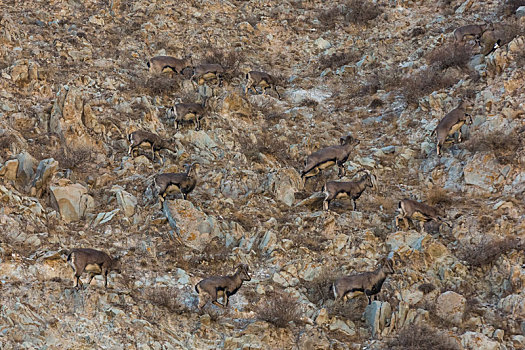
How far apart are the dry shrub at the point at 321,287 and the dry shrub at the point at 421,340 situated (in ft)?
7.03

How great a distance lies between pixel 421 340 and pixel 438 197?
6.47 meters

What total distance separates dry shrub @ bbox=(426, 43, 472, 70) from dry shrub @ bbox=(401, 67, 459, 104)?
15.5 inches

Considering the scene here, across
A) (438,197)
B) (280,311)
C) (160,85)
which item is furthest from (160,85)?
(280,311)

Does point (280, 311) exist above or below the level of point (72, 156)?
above

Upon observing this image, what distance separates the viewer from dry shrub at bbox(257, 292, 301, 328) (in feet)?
47.9

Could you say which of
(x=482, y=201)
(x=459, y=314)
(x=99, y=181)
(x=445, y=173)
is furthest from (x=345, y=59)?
(x=459, y=314)

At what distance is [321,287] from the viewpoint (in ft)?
53.4

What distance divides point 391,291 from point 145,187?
25.7 feet

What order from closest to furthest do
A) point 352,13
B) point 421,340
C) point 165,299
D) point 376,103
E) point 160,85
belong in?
point 421,340
point 165,299
point 160,85
point 376,103
point 352,13

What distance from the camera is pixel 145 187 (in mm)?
19328

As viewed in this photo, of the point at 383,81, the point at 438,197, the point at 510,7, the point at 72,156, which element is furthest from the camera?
the point at 510,7

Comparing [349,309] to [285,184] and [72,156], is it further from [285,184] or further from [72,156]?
[72,156]

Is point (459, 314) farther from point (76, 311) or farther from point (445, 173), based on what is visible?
point (76, 311)

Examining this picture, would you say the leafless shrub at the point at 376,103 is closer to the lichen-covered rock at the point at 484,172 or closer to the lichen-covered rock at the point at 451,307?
the lichen-covered rock at the point at 484,172
